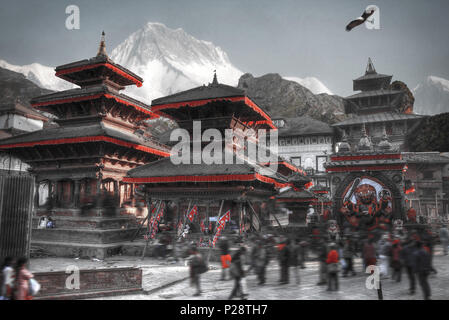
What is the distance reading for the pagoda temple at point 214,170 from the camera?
14492mm

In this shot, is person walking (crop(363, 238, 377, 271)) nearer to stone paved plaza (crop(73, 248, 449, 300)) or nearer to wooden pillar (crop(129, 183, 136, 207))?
stone paved plaza (crop(73, 248, 449, 300))

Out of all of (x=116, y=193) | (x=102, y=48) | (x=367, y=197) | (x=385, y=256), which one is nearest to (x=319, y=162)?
(x=367, y=197)

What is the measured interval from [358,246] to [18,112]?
142 feet

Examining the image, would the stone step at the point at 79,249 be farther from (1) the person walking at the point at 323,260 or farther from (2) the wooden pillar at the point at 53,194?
(1) the person walking at the point at 323,260

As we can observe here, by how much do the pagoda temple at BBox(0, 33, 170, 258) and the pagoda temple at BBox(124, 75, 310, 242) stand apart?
145 inches

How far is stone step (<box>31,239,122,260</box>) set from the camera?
52.4 feet

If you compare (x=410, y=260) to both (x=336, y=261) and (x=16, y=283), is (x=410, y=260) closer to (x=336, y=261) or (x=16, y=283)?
(x=336, y=261)

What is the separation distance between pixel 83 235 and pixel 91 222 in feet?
3.27

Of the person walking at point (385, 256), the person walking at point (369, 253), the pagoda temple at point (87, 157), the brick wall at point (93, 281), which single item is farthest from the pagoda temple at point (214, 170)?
the brick wall at point (93, 281)

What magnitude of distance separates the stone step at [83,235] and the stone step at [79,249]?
0.31m

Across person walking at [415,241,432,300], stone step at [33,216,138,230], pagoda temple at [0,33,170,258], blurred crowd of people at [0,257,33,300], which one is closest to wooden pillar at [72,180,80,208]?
pagoda temple at [0,33,170,258]

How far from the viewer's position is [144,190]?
1648cm
